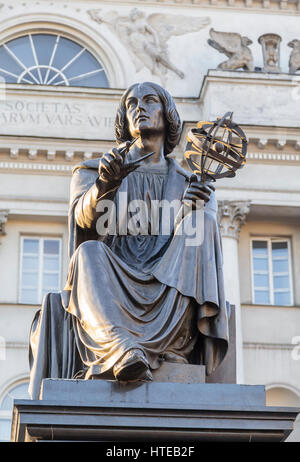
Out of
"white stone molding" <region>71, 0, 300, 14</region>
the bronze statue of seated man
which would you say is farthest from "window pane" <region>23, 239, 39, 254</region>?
the bronze statue of seated man

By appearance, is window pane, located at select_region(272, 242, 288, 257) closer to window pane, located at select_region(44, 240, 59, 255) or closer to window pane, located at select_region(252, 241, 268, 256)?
window pane, located at select_region(252, 241, 268, 256)

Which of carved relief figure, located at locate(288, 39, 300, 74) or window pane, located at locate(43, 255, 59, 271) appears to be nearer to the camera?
window pane, located at locate(43, 255, 59, 271)

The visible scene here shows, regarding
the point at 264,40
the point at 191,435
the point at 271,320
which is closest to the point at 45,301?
the point at 191,435

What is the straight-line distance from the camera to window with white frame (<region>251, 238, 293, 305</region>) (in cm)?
2400

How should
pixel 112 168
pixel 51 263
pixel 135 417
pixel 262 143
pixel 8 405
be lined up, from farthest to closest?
pixel 51 263
pixel 262 143
pixel 8 405
pixel 112 168
pixel 135 417

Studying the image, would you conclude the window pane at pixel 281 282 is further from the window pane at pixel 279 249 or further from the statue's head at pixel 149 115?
the statue's head at pixel 149 115

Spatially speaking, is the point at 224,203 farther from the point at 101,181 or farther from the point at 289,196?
the point at 101,181

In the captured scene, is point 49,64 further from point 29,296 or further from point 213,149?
point 213,149

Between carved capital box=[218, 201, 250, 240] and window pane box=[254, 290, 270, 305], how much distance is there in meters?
1.18

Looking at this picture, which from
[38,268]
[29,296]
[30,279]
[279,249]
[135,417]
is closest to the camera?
[135,417]

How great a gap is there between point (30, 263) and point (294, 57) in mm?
6739

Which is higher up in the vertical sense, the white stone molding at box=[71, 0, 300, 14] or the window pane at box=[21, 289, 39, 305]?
the white stone molding at box=[71, 0, 300, 14]

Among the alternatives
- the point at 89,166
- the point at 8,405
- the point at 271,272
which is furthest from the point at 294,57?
the point at 89,166

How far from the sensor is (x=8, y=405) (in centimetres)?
2262
